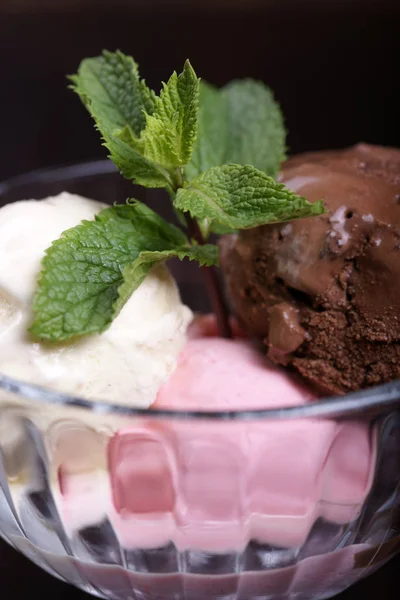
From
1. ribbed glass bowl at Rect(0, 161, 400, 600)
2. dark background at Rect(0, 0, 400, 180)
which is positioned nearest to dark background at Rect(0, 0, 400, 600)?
dark background at Rect(0, 0, 400, 180)

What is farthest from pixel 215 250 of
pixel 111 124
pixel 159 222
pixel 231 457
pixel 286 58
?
pixel 286 58

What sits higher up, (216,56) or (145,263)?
(145,263)

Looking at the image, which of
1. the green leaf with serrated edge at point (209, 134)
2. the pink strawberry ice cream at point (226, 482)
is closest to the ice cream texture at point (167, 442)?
the pink strawberry ice cream at point (226, 482)

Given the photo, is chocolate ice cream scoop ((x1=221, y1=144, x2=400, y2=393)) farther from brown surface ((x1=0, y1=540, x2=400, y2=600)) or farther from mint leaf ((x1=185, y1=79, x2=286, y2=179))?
brown surface ((x1=0, y1=540, x2=400, y2=600))

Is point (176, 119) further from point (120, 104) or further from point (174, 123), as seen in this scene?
point (120, 104)

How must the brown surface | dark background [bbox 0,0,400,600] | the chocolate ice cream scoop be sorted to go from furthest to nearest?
dark background [bbox 0,0,400,600]
the brown surface
the chocolate ice cream scoop

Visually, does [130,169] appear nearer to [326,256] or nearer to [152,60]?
[326,256]

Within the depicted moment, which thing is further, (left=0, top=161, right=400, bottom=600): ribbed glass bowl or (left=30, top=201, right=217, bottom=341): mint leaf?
(left=30, top=201, right=217, bottom=341): mint leaf

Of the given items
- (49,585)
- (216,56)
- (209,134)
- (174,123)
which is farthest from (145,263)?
(216,56)
